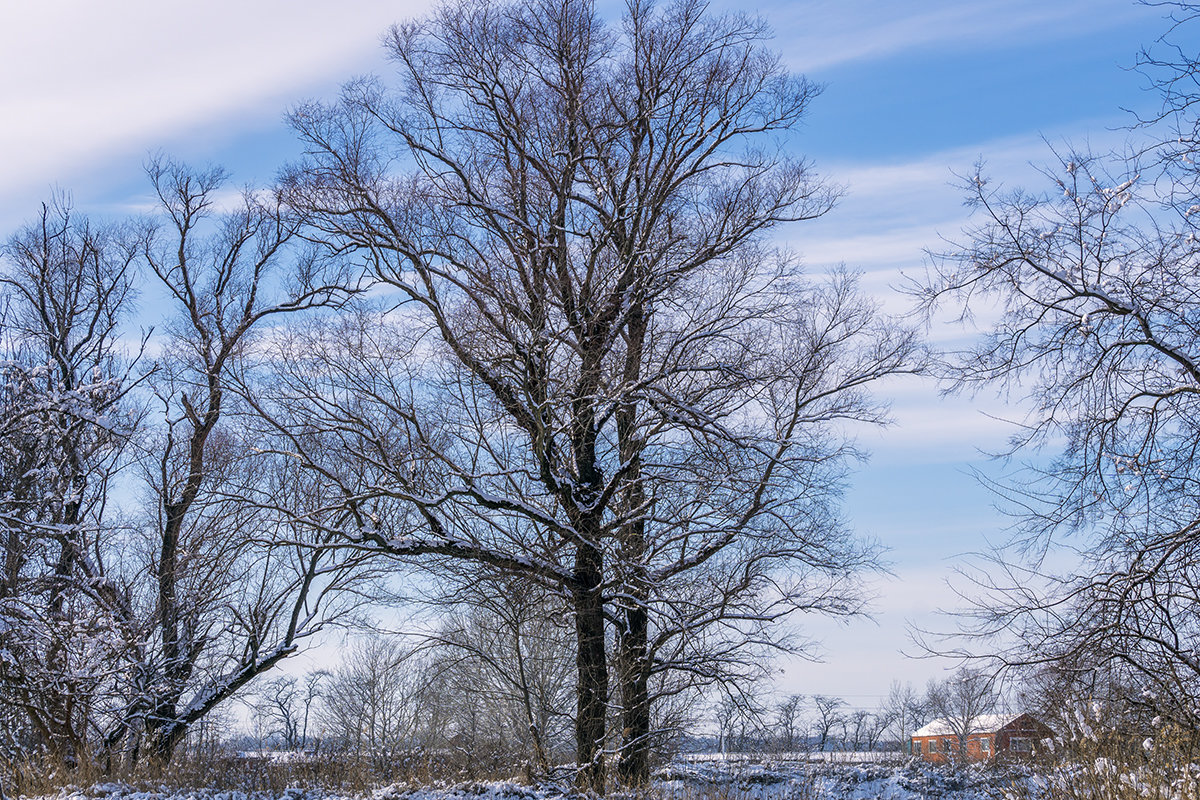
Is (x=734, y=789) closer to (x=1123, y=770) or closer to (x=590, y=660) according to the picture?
(x=590, y=660)

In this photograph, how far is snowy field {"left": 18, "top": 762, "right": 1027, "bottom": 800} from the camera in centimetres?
1071

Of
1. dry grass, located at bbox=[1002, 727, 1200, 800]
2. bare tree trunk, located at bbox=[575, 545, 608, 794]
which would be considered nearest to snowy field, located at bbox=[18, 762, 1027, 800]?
bare tree trunk, located at bbox=[575, 545, 608, 794]

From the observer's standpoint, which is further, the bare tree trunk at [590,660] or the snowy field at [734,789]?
the bare tree trunk at [590,660]

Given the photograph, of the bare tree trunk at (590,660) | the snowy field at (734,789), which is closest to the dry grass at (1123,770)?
the snowy field at (734,789)

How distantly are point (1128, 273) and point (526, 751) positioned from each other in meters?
12.5

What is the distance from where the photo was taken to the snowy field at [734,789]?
1071 cm

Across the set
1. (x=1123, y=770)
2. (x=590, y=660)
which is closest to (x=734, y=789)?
(x=590, y=660)

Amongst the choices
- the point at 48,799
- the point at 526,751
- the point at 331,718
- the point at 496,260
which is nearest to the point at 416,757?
the point at 526,751

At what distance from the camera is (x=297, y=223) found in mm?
14805

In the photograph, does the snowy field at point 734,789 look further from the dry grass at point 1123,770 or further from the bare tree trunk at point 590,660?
the dry grass at point 1123,770

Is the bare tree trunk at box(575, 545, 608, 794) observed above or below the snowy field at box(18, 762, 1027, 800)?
above

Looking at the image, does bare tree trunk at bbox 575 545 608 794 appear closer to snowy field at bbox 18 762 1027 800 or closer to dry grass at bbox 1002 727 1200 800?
snowy field at bbox 18 762 1027 800

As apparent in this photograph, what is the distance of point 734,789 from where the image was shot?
13.6 m

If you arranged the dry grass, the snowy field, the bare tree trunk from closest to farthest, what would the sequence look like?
the dry grass
the snowy field
the bare tree trunk
